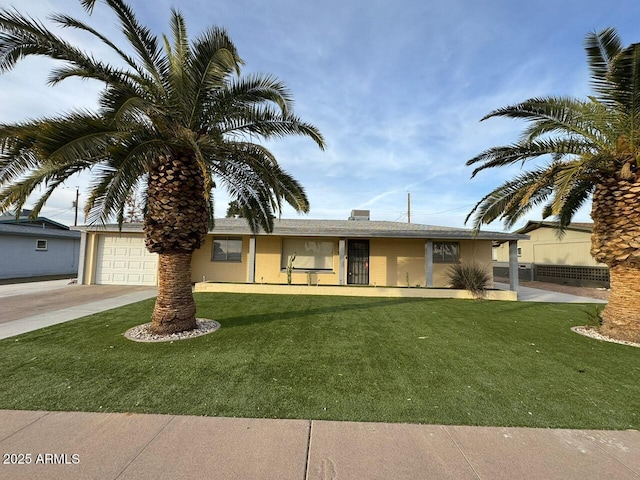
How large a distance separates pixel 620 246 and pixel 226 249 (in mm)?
13209

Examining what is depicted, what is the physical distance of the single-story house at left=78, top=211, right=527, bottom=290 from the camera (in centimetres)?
1305

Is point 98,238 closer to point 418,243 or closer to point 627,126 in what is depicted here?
point 418,243

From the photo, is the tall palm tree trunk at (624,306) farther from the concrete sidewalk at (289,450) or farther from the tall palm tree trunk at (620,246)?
the concrete sidewalk at (289,450)

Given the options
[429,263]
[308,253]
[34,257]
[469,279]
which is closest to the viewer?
[469,279]

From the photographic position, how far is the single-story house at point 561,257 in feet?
53.0

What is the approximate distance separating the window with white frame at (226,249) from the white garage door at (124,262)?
10.0 ft

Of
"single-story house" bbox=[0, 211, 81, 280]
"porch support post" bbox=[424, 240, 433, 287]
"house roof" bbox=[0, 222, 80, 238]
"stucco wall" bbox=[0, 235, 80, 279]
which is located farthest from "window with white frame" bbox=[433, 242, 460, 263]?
"stucco wall" bbox=[0, 235, 80, 279]

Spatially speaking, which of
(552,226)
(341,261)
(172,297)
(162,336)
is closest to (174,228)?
(172,297)

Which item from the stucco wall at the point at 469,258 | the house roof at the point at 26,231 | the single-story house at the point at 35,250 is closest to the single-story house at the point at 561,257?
the stucco wall at the point at 469,258

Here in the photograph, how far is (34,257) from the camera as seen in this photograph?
17.7 meters

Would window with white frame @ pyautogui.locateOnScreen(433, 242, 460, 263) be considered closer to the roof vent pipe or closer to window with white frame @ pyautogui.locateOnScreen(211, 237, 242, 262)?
the roof vent pipe

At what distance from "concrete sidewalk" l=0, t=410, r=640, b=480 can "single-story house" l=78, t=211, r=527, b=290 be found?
9.78 meters

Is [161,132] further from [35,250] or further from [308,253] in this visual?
[35,250]

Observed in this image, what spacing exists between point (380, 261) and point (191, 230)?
9.39 metres
